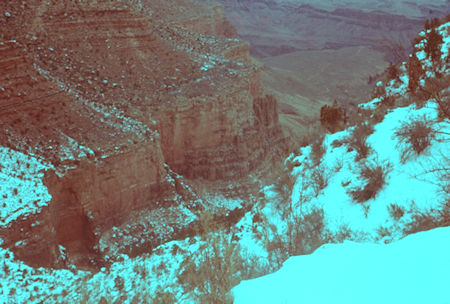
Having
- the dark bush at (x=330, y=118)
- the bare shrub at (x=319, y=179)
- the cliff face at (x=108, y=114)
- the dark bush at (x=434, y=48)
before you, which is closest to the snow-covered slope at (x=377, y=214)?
the bare shrub at (x=319, y=179)

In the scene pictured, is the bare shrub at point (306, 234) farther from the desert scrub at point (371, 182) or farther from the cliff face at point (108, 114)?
the cliff face at point (108, 114)

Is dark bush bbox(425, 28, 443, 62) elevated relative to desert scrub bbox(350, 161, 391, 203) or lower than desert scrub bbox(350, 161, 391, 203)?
elevated

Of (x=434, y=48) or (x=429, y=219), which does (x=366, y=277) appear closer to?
(x=429, y=219)

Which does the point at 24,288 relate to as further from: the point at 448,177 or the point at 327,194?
the point at 448,177

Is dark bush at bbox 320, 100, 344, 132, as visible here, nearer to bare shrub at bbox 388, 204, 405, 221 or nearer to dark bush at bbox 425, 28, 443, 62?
dark bush at bbox 425, 28, 443, 62

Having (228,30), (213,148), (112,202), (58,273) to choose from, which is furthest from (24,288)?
(228,30)

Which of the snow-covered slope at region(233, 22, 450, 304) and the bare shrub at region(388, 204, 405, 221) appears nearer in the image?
the snow-covered slope at region(233, 22, 450, 304)

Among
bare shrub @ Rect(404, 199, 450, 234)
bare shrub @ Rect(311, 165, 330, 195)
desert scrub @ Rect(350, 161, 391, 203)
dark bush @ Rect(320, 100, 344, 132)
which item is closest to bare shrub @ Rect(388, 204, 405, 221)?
bare shrub @ Rect(404, 199, 450, 234)
